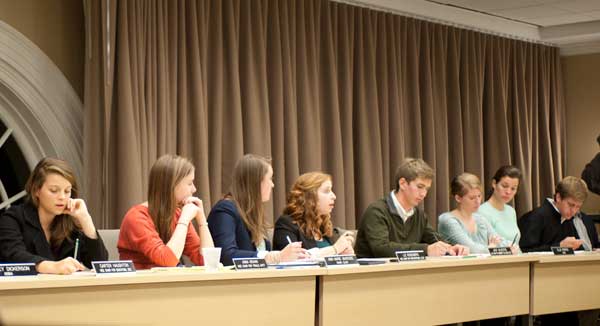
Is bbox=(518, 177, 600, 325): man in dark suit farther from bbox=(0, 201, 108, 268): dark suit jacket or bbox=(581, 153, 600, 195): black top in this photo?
bbox=(0, 201, 108, 268): dark suit jacket

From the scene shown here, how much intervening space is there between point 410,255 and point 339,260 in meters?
0.48

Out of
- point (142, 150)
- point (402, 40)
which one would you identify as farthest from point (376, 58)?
point (142, 150)

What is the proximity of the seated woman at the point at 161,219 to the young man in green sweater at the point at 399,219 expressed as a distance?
99 centimetres

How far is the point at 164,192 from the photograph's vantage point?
350 cm

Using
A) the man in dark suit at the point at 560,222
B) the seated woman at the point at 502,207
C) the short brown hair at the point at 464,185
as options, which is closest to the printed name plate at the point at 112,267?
the short brown hair at the point at 464,185

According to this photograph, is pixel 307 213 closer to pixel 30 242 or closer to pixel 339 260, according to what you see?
pixel 339 260

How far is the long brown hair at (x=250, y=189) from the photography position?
3861mm

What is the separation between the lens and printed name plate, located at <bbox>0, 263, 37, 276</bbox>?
8.88 ft

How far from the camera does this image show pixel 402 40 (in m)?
6.40

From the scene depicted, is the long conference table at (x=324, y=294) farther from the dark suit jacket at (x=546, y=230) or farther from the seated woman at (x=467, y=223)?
the dark suit jacket at (x=546, y=230)

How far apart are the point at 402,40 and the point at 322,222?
258cm

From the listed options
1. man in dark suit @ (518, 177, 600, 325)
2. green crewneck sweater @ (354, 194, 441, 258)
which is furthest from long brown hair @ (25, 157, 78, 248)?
man in dark suit @ (518, 177, 600, 325)

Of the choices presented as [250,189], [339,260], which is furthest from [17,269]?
[250,189]

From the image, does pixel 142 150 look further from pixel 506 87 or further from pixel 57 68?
pixel 506 87
